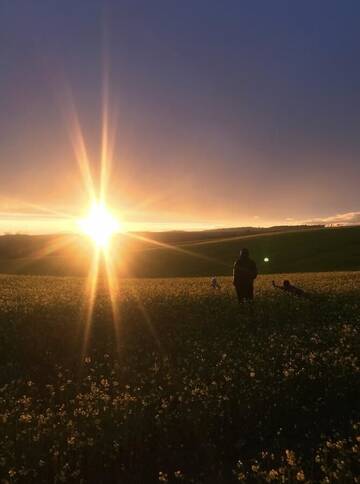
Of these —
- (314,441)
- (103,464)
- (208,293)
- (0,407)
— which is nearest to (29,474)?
(103,464)

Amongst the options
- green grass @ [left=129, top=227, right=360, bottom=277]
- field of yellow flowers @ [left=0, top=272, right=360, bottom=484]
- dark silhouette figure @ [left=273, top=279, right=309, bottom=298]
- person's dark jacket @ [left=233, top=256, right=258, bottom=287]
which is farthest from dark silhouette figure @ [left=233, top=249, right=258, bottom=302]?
green grass @ [left=129, top=227, right=360, bottom=277]

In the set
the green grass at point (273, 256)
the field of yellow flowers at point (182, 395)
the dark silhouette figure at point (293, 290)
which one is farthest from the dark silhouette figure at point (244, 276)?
the green grass at point (273, 256)

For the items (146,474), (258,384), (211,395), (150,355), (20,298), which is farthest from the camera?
(20,298)

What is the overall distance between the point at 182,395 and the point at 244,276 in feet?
35.1

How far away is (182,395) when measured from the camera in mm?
11844

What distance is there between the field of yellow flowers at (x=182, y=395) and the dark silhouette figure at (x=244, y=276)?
1.51m

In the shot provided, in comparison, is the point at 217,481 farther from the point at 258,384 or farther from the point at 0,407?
the point at 0,407

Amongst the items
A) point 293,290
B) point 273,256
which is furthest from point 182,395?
point 273,256

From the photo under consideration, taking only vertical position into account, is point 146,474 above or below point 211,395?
below

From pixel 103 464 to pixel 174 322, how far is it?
10.6 metres

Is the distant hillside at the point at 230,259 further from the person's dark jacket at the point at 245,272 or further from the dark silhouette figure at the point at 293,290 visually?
the person's dark jacket at the point at 245,272

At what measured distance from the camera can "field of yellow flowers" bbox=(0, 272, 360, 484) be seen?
9172 millimetres

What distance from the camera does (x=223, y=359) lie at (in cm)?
1449

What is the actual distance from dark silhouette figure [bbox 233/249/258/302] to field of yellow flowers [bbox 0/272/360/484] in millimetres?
1507
